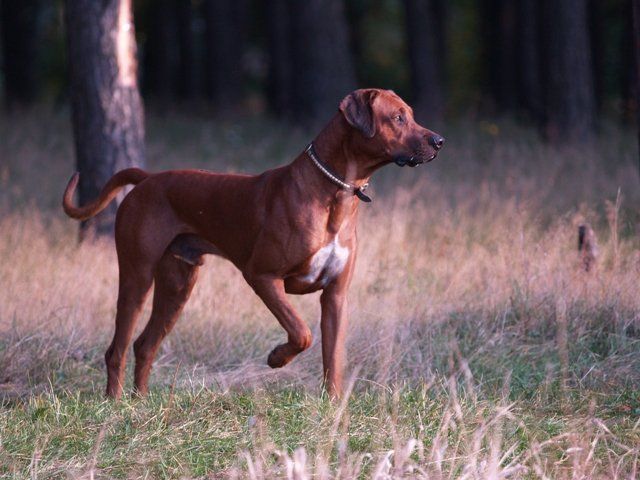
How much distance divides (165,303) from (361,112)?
1.69m

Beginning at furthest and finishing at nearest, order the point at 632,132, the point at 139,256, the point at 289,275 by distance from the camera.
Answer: the point at 632,132
the point at 139,256
the point at 289,275

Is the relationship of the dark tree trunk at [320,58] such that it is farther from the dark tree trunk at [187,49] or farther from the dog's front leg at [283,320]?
the dog's front leg at [283,320]

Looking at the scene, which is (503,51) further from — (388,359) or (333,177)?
(333,177)

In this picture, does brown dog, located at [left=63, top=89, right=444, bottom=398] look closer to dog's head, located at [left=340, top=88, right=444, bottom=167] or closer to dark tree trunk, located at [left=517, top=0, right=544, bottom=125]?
dog's head, located at [left=340, top=88, right=444, bottom=167]

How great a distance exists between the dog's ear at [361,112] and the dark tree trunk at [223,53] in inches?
636

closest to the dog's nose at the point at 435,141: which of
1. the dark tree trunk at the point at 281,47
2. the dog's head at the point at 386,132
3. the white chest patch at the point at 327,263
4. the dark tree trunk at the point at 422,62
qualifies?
the dog's head at the point at 386,132

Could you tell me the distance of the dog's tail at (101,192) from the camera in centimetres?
594

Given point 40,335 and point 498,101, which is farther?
point 498,101

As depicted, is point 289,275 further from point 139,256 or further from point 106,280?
point 106,280

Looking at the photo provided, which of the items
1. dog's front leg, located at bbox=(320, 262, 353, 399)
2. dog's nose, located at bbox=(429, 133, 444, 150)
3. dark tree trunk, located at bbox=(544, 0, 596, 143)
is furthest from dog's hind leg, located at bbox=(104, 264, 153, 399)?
dark tree trunk, located at bbox=(544, 0, 596, 143)

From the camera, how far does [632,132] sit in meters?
16.7

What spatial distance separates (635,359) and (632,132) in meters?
11.5

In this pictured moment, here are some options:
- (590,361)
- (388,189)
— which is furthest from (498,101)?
(590,361)

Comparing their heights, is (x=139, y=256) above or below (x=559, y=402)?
above
